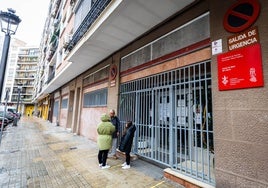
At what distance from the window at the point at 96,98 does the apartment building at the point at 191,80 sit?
1.73 ft

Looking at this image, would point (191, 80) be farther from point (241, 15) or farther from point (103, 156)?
point (103, 156)

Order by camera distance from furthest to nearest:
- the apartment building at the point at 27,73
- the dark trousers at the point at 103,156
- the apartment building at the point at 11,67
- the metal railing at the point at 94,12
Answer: the apartment building at the point at 11,67 < the apartment building at the point at 27,73 < the metal railing at the point at 94,12 < the dark trousers at the point at 103,156

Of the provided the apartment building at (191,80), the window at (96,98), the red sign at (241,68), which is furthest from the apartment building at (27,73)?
the red sign at (241,68)

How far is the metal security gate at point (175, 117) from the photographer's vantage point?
378 cm

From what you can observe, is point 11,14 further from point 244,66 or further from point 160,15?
point 244,66

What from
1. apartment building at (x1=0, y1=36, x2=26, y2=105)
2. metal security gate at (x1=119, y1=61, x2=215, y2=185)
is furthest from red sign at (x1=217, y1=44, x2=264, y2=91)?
apartment building at (x1=0, y1=36, x2=26, y2=105)

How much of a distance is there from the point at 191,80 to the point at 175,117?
43.0 inches

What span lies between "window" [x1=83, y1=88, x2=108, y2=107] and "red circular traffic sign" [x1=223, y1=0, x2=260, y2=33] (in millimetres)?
6225

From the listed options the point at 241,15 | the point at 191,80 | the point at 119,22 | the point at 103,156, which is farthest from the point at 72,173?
the point at 241,15

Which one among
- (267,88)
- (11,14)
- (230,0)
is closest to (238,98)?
(267,88)

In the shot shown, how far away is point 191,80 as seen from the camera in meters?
4.20

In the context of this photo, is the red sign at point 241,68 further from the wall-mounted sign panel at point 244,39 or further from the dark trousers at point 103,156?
the dark trousers at point 103,156

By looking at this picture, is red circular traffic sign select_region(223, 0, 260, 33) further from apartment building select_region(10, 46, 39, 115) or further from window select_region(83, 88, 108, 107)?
apartment building select_region(10, 46, 39, 115)

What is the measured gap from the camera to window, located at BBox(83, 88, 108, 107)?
8364mm
